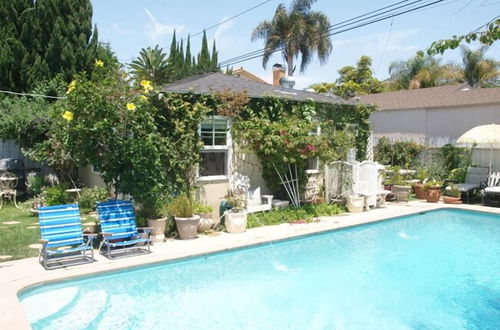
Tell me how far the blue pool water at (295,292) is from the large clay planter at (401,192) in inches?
215

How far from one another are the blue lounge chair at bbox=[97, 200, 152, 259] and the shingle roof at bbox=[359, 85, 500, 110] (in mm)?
16890

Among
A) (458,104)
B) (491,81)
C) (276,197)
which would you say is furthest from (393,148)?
(491,81)

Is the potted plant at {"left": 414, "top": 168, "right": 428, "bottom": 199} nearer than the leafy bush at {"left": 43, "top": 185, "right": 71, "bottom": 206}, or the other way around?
the leafy bush at {"left": 43, "top": 185, "right": 71, "bottom": 206}

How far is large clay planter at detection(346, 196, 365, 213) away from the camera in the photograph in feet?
44.6

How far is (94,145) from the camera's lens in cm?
894

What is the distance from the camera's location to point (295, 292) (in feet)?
24.2

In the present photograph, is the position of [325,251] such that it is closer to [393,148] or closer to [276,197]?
[276,197]

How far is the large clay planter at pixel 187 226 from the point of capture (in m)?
9.56

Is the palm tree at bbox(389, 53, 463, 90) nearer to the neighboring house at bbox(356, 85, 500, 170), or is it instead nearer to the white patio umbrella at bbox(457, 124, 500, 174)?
the neighboring house at bbox(356, 85, 500, 170)

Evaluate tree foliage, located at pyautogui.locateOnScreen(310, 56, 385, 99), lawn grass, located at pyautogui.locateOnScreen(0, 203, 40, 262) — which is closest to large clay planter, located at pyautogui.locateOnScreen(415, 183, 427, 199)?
lawn grass, located at pyautogui.locateOnScreen(0, 203, 40, 262)

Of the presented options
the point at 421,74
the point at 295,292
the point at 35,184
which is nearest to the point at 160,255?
the point at 295,292

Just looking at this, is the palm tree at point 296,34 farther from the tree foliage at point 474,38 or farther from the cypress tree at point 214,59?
the tree foliage at point 474,38

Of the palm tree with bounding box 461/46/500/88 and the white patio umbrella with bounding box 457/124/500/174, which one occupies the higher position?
the palm tree with bounding box 461/46/500/88

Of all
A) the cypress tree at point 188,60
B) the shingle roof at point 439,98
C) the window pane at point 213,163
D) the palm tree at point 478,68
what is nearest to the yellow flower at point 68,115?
the window pane at point 213,163
